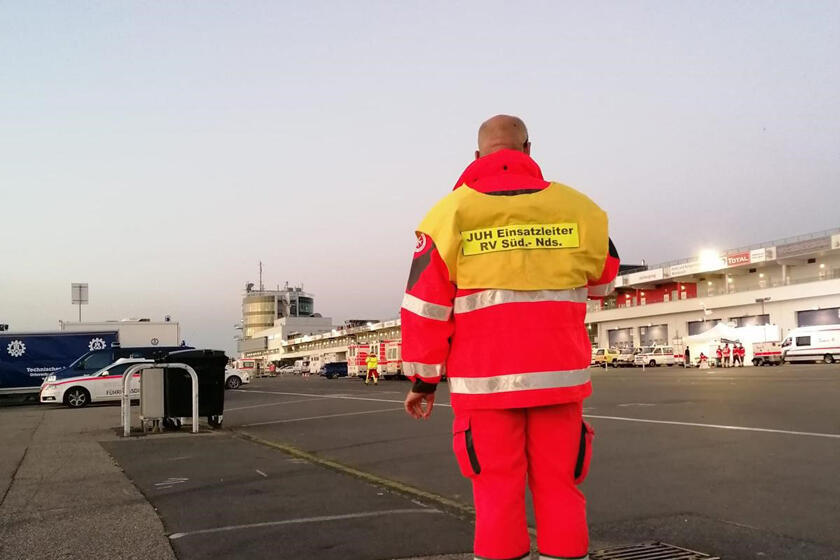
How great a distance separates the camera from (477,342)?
2926 mm

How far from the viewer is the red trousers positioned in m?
2.77

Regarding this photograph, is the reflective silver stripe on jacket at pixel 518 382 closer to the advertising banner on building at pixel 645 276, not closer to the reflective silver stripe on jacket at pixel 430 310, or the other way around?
the reflective silver stripe on jacket at pixel 430 310

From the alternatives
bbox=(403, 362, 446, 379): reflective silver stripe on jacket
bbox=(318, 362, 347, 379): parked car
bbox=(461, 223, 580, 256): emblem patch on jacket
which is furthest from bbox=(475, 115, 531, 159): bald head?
bbox=(318, 362, 347, 379): parked car

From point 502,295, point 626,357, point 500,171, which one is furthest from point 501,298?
point 626,357

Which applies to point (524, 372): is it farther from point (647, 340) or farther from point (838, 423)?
point (647, 340)

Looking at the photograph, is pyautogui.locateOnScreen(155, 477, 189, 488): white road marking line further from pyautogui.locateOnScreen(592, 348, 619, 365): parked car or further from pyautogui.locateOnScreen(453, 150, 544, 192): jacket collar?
pyautogui.locateOnScreen(592, 348, 619, 365): parked car

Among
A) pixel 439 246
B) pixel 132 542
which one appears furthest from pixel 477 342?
pixel 132 542

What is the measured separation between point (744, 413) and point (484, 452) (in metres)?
11.7

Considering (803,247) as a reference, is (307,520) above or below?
below

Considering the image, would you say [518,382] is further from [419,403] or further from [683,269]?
[683,269]

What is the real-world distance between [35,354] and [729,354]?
149 ft

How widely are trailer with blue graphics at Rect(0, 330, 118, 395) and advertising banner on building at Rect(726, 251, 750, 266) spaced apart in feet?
206

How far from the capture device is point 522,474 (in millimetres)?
2836

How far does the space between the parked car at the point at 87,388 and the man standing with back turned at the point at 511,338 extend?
22.8 m
